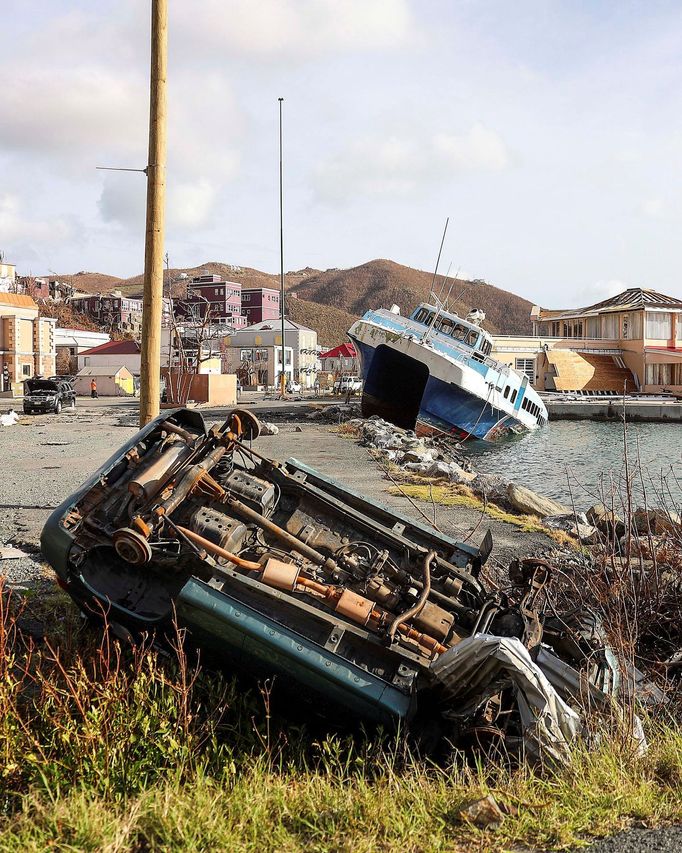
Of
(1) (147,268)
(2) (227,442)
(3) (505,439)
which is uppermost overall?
(1) (147,268)

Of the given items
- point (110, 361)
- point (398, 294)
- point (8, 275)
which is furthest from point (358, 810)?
Result: point (398, 294)

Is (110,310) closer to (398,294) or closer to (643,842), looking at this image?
(398,294)

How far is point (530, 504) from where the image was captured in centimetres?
1208

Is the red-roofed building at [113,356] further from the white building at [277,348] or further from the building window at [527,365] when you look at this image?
the building window at [527,365]

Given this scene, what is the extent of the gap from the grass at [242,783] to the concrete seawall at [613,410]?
4128 cm

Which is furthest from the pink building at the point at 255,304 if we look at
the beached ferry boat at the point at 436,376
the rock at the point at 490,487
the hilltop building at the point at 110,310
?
the rock at the point at 490,487

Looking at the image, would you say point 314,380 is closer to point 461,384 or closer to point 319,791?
point 461,384

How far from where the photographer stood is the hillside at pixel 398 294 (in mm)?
174875

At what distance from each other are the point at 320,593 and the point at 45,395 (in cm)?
3092

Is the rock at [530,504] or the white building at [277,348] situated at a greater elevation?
the white building at [277,348]

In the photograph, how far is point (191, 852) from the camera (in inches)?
119

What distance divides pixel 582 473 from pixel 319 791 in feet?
61.7

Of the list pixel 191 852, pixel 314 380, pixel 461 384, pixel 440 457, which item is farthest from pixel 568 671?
pixel 314 380

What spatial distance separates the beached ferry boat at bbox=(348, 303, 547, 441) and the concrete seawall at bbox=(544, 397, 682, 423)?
13489 mm
